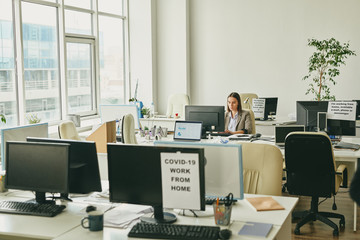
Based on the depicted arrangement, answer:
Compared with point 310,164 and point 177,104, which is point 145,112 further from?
point 310,164

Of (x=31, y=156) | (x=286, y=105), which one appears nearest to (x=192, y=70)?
(x=286, y=105)

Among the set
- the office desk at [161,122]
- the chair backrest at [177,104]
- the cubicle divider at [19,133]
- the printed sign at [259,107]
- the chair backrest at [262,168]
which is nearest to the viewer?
the chair backrest at [262,168]

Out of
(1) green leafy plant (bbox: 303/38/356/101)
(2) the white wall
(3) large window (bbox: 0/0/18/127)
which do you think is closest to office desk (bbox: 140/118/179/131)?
(3) large window (bbox: 0/0/18/127)

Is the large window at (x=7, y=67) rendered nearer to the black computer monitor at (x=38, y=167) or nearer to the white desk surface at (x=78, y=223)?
the black computer monitor at (x=38, y=167)

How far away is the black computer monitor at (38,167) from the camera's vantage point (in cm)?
290

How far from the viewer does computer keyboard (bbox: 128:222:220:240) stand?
241 centimetres

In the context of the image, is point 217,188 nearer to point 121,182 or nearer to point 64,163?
point 121,182

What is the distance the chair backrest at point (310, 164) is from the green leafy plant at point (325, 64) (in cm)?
408

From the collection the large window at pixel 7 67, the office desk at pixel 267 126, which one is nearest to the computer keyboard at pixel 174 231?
the large window at pixel 7 67

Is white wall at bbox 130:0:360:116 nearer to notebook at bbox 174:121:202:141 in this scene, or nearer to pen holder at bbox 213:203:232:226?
notebook at bbox 174:121:202:141

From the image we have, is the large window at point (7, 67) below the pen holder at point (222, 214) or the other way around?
the other way around

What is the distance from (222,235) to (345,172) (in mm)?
2654

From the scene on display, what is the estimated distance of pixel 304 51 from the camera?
8.74 metres

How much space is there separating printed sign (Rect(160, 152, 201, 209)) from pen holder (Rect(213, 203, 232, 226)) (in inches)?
4.2
